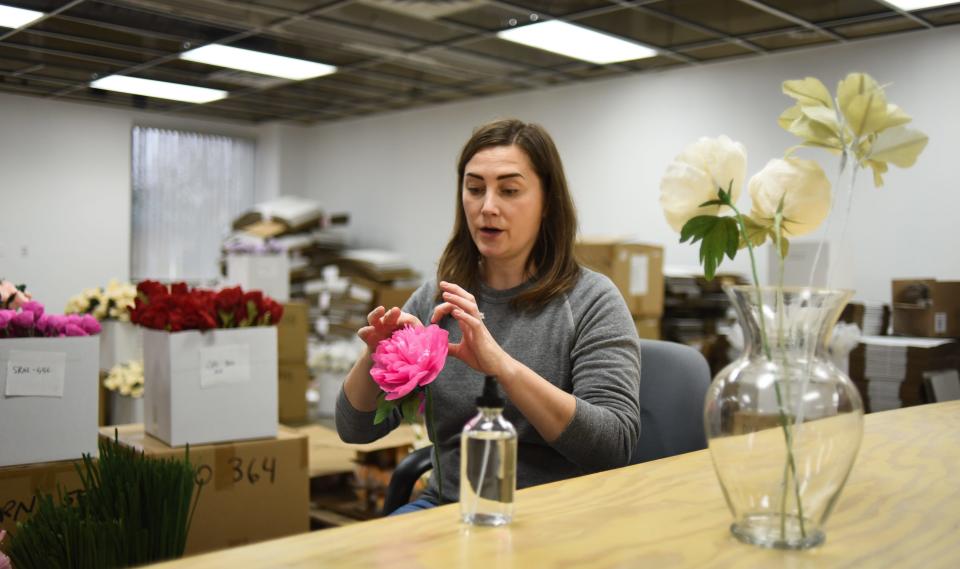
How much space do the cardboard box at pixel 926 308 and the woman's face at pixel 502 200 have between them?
276cm

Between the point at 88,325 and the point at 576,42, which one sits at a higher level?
the point at 576,42

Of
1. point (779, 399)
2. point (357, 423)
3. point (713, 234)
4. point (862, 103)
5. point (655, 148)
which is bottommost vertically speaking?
point (357, 423)

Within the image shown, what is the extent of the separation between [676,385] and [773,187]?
887mm

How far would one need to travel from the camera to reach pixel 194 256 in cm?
712

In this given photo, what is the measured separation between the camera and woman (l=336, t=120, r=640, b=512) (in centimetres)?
147

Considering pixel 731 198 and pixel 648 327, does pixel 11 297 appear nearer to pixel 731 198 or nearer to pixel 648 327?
pixel 731 198

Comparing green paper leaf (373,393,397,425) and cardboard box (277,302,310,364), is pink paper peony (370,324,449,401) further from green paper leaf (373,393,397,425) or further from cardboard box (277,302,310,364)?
cardboard box (277,302,310,364)

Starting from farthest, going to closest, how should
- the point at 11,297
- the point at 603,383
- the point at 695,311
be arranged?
the point at 695,311 → the point at 11,297 → the point at 603,383

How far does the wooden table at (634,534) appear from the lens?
0.80m

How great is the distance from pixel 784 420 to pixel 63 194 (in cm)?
528


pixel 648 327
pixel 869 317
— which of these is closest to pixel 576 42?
pixel 648 327

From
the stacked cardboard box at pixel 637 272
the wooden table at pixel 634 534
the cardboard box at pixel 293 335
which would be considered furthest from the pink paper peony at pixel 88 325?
the stacked cardboard box at pixel 637 272

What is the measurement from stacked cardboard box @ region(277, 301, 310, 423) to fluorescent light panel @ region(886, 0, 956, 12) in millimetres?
3289

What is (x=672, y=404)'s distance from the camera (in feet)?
5.56
